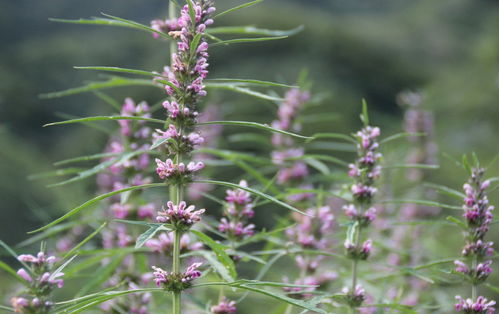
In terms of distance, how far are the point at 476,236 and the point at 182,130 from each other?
1045mm

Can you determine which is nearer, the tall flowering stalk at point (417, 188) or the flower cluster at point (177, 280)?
the flower cluster at point (177, 280)

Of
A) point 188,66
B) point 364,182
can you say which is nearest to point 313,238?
point 364,182

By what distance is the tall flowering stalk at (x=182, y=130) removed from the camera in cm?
163

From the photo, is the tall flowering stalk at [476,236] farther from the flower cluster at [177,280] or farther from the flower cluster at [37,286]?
the flower cluster at [37,286]

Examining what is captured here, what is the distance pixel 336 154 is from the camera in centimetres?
939

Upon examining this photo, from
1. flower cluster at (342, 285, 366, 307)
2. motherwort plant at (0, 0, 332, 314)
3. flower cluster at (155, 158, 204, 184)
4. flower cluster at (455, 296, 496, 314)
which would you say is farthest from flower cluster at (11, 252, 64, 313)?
flower cluster at (455, 296, 496, 314)

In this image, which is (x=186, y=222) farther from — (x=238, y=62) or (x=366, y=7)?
(x=366, y=7)

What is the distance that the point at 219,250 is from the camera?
1.58 metres

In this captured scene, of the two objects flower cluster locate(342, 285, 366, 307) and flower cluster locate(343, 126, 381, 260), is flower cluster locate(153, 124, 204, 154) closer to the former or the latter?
flower cluster locate(343, 126, 381, 260)

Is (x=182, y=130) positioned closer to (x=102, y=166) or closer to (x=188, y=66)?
(x=188, y=66)

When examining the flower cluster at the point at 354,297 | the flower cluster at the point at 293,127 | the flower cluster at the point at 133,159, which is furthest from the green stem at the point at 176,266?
the flower cluster at the point at 293,127

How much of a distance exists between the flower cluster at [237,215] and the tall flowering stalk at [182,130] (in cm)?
39

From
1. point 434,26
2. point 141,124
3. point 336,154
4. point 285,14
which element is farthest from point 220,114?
point 434,26

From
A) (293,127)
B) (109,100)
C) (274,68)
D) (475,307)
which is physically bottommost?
(475,307)
